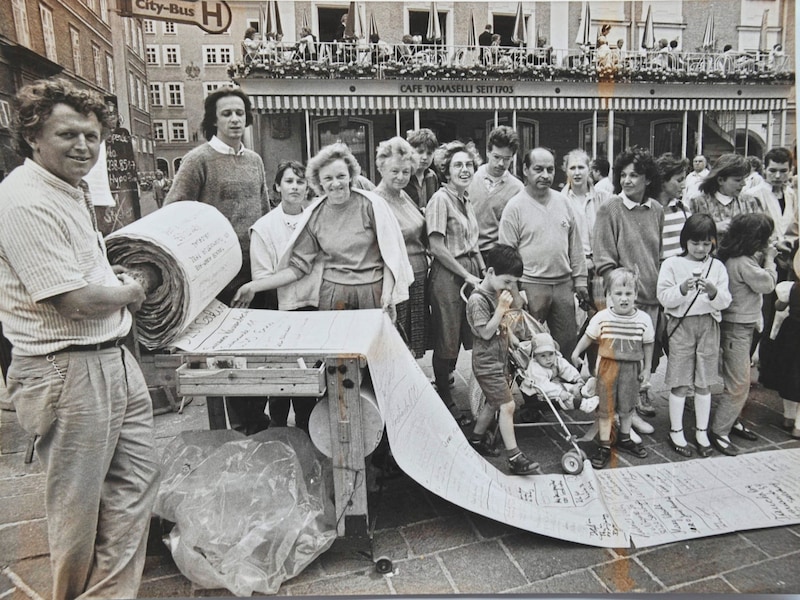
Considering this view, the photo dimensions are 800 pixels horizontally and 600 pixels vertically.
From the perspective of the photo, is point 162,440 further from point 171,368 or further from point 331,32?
point 331,32

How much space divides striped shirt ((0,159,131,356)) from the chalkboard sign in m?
0.22

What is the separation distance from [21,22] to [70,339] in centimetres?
113

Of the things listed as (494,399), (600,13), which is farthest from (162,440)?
(600,13)

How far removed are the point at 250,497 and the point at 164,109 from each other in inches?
64.0

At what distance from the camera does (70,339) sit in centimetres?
202

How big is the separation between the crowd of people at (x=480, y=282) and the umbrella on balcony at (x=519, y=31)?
0.40 m

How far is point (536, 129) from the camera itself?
2.67 meters

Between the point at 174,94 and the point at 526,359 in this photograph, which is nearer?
the point at 174,94

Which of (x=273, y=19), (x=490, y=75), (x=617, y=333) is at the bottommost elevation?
(x=617, y=333)

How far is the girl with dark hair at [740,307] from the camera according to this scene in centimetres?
304

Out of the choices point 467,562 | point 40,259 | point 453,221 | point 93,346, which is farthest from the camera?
point 453,221

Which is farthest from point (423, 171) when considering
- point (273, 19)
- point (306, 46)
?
point (273, 19)

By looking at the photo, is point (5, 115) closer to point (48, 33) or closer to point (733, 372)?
point (48, 33)

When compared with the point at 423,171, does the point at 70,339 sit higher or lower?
lower
